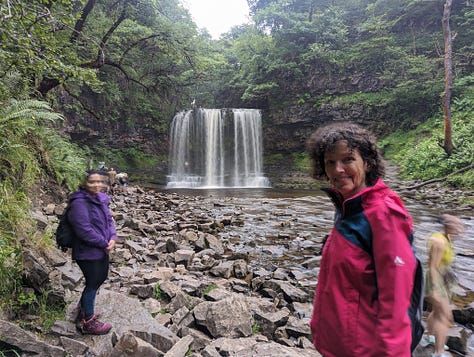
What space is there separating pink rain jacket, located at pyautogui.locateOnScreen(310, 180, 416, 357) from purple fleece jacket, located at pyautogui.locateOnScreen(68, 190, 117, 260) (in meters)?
1.99

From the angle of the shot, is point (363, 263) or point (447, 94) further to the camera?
point (447, 94)

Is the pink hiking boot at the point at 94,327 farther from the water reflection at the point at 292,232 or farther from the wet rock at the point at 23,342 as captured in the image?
the water reflection at the point at 292,232

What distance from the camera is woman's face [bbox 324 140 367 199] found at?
4.82 feet

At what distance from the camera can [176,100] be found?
25688 mm

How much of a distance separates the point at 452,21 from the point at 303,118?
11.7 meters

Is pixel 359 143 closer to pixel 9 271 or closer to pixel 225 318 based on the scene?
pixel 225 318

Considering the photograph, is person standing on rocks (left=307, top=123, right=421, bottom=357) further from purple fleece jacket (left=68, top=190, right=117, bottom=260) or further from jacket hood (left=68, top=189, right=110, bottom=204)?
jacket hood (left=68, top=189, right=110, bottom=204)

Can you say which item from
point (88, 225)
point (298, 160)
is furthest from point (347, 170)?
point (298, 160)

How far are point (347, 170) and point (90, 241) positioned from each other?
7.08 feet

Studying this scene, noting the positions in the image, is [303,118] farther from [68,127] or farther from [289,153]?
[68,127]

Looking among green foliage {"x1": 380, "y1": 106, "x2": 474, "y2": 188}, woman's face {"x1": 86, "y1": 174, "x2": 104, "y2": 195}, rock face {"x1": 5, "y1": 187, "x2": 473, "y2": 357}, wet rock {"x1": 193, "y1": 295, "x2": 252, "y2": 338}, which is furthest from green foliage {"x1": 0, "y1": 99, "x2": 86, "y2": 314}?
green foliage {"x1": 380, "y1": 106, "x2": 474, "y2": 188}

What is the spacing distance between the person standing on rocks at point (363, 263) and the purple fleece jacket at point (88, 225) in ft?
6.42

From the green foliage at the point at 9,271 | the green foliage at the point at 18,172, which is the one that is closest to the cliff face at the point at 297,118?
the green foliage at the point at 18,172

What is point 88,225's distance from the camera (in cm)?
254
